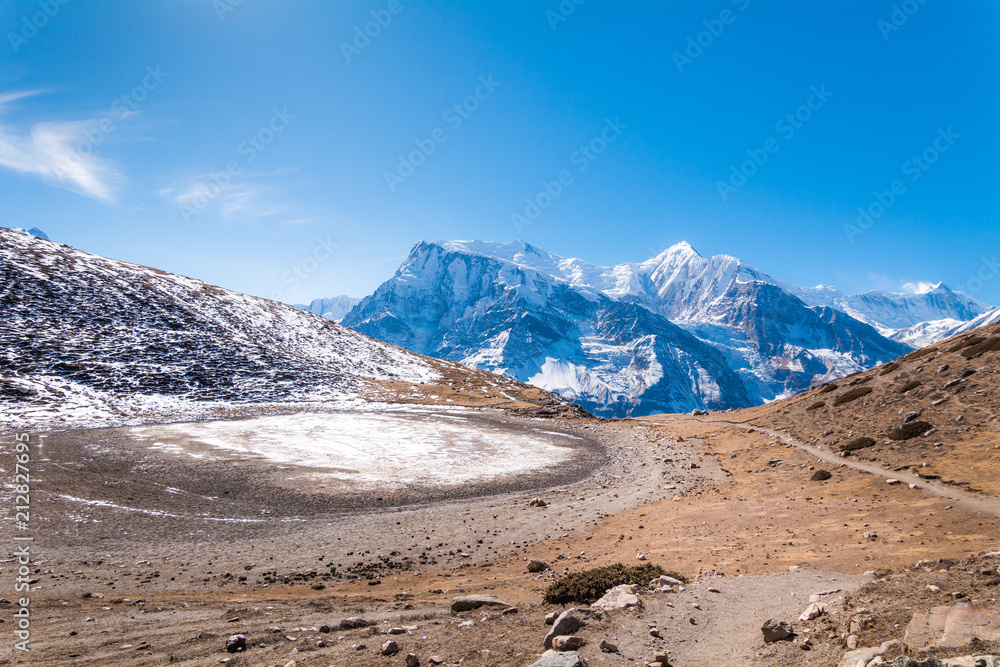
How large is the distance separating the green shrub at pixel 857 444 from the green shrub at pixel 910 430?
1.06m

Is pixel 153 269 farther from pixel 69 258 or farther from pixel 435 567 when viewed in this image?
pixel 435 567

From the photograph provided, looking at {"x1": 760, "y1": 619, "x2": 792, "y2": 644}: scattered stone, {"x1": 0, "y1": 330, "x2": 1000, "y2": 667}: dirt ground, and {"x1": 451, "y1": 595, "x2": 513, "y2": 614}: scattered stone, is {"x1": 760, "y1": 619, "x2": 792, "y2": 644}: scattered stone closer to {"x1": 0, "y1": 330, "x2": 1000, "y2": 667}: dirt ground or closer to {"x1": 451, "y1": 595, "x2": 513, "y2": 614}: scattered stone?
{"x1": 0, "y1": 330, "x2": 1000, "y2": 667}: dirt ground

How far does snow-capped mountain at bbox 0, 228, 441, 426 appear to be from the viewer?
54.9 m

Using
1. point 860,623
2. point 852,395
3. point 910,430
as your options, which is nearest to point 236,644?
point 860,623

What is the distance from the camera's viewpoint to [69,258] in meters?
84.3

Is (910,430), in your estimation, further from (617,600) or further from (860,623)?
(617,600)

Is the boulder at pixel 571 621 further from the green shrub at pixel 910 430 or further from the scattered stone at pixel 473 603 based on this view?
the green shrub at pixel 910 430

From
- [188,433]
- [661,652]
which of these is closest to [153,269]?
[188,433]

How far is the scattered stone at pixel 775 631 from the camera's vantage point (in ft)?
27.5

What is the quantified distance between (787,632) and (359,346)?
332 feet

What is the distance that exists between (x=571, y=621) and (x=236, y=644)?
6762mm

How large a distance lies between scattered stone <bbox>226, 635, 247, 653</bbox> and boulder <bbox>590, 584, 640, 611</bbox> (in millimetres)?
7343

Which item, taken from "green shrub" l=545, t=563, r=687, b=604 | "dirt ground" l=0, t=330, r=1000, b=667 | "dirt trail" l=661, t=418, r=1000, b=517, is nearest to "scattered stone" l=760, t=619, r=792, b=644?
"dirt ground" l=0, t=330, r=1000, b=667


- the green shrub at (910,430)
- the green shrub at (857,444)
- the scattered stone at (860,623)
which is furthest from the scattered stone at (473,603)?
the green shrub at (910,430)
